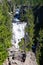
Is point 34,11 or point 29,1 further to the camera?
A: point 29,1

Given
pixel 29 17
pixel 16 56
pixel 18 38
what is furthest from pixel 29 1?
pixel 16 56

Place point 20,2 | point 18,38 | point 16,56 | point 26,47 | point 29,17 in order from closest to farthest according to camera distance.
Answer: point 16,56 → point 26,47 → point 18,38 → point 29,17 → point 20,2

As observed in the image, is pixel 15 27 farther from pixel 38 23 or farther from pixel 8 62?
pixel 8 62

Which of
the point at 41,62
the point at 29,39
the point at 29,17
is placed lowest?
the point at 41,62

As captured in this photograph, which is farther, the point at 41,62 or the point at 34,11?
the point at 34,11

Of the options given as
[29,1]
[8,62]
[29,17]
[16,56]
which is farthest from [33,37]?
[29,1]

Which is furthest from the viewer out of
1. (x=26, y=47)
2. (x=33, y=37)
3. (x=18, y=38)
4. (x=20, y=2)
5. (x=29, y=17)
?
(x=20, y=2)

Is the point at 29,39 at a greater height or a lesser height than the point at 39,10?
lesser

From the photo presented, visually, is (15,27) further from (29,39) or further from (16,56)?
(16,56)

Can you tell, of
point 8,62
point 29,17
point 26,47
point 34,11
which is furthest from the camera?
point 34,11
